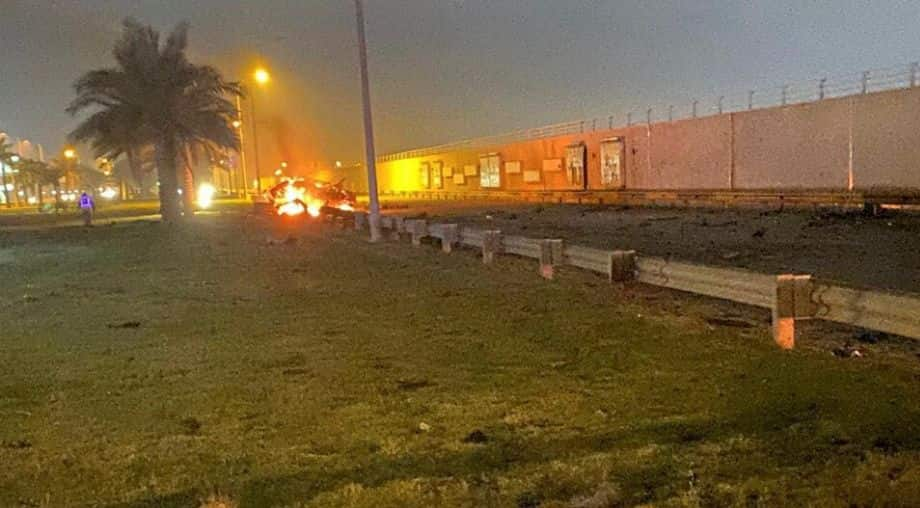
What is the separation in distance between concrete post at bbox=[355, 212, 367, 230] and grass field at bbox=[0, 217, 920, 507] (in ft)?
51.4

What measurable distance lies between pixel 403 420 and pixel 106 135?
39.0m

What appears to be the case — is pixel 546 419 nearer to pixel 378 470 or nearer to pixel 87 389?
pixel 378 470

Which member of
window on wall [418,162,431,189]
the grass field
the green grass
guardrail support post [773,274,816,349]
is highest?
window on wall [418,162,431,189]

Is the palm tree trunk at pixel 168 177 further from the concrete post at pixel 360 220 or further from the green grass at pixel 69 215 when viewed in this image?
the concrete post at pixel 360 220

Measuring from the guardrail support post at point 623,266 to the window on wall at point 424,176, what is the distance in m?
77.1

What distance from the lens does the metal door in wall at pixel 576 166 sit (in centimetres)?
5641

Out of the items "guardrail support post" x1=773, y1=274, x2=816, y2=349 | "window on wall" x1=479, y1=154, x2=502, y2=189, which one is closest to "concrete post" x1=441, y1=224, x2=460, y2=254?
"guardrail support post" x1=773, y1=274, x2=816, y2=349

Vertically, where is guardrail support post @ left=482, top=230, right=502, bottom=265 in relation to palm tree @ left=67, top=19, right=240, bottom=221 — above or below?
below

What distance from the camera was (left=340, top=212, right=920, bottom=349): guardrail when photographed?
7268mm

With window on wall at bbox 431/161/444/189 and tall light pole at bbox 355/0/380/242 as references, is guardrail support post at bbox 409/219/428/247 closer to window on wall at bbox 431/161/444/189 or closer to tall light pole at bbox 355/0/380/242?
tall light pole at bbox 355/0/380/242

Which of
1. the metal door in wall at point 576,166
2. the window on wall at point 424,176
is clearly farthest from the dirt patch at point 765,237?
the window on wall at point 424,176

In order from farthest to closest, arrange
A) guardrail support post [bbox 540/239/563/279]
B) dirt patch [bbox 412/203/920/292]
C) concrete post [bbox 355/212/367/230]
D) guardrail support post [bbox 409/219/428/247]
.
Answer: concrete post [bbox 355/212/367/230], guardrail support post [bbox 409/219/428/247], dirt patch [bbox 412/203/920/292], guardrail support post [bbox 540/239/563/279]

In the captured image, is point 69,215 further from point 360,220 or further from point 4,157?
point 4,157

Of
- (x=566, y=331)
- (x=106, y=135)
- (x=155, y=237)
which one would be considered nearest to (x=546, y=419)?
(x=566, y=331)
